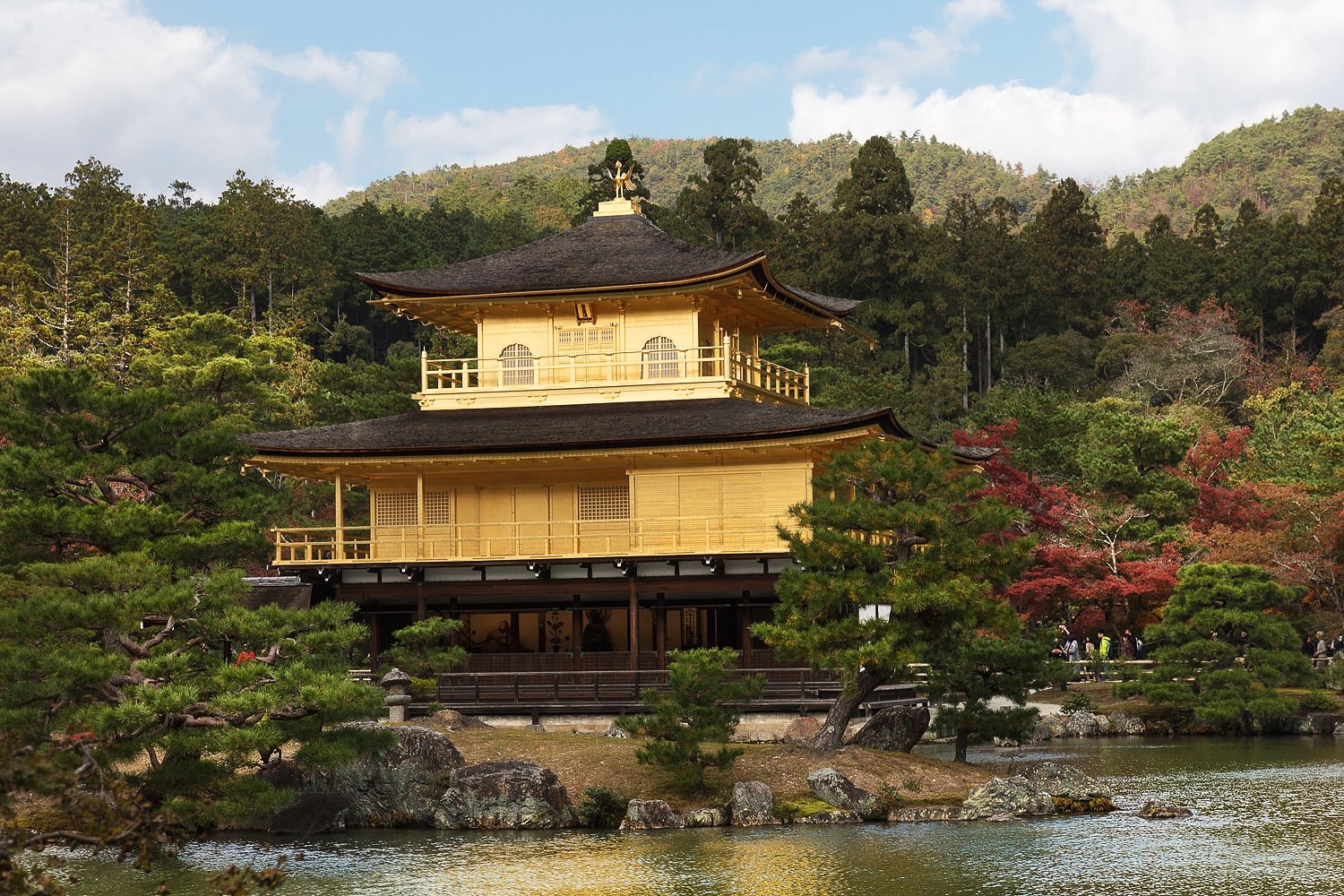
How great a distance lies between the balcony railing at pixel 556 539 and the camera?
1250 inches

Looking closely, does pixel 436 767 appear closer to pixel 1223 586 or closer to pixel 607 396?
pixel 607 396

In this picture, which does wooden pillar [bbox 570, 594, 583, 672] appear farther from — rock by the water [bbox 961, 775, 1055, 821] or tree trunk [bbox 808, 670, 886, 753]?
rock by the water [bbox 961, 775, 1055, 821]

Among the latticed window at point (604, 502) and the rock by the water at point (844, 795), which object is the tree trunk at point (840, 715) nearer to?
the rock by the water at point (844, 795)

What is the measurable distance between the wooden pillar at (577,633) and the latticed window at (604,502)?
1873 mm

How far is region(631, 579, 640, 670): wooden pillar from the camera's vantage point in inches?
1227

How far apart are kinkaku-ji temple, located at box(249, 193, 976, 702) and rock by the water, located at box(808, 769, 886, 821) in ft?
22.0

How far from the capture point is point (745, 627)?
32.8 meters

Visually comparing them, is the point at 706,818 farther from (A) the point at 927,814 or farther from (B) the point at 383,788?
(B) the point at 383,788

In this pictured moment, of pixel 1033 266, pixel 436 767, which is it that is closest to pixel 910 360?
pixel 1033 266

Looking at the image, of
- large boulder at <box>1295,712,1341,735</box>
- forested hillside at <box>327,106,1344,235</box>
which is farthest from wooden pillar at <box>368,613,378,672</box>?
forested hillside at <box>327,106,1344,235</box>

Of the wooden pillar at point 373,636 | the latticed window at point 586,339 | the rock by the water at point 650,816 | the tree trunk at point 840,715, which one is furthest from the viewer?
the latticed window at point 586,339

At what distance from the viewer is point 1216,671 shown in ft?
114

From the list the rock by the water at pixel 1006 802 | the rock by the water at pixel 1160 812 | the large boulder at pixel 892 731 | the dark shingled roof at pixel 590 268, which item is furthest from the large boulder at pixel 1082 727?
the rock by the water at pixel 1160 812

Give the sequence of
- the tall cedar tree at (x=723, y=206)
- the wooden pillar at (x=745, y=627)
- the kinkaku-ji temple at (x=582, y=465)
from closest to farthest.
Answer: the kinkaku-ji temple at (x=582, y=465), the wooden pillar at (x=745, y=627), the tall cedar tree at (x=723, y=206)
